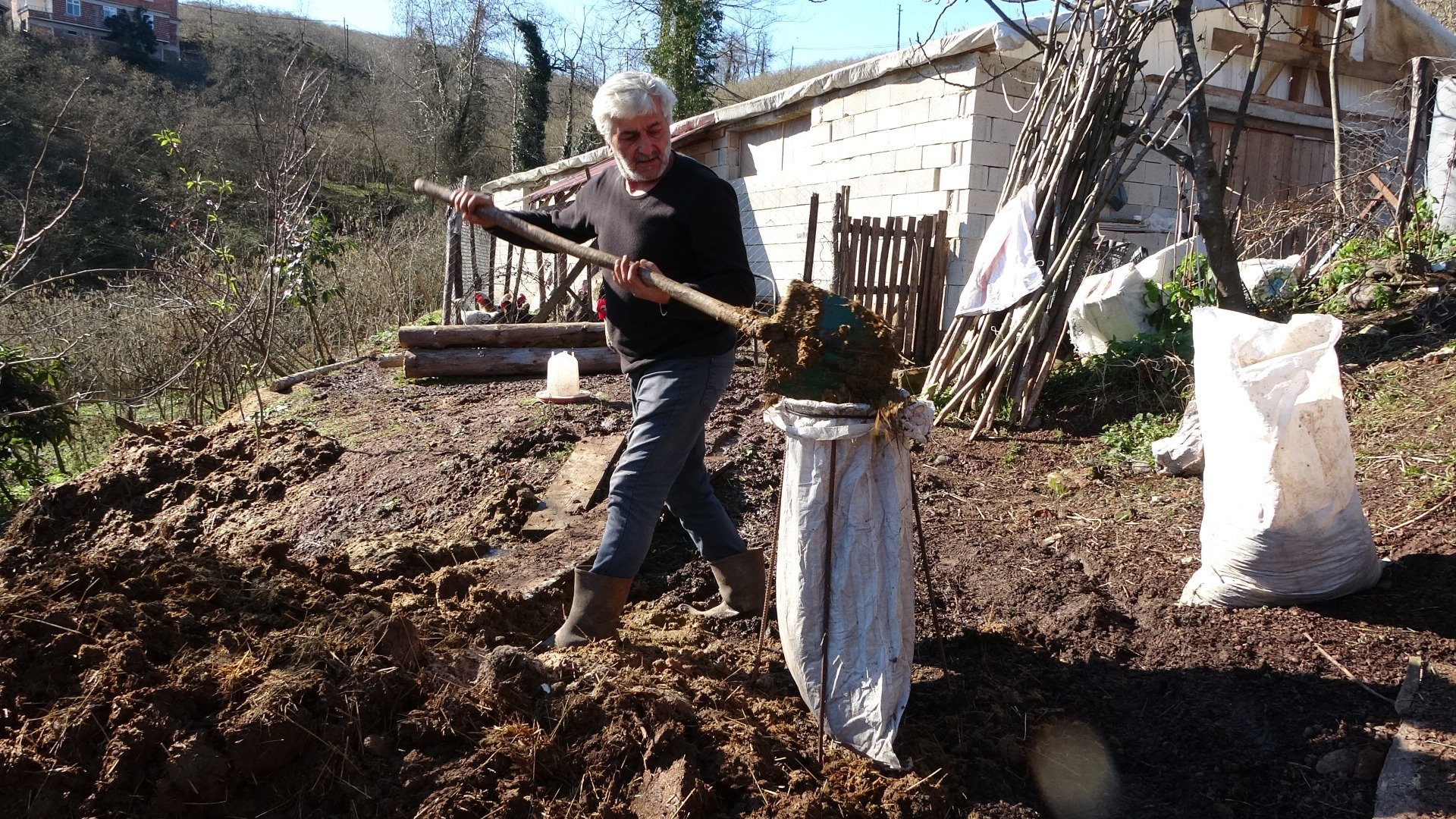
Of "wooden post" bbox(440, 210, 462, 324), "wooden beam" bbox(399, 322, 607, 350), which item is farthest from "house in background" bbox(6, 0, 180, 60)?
"wooden beam" bbox(399, 322, 607, 350)

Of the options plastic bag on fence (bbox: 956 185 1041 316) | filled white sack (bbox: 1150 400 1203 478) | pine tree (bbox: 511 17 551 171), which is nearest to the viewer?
filled white sack (bbox: 1150 400 1203 478)

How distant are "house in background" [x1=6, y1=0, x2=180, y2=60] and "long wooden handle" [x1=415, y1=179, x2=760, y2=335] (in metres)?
39.6

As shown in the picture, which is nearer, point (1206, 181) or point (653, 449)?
point (653, 449)

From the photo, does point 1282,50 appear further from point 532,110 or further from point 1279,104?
point 532,110

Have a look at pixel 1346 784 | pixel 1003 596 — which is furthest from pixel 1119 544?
pixel 1346 784

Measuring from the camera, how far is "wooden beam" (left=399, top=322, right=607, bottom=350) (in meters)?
7.40

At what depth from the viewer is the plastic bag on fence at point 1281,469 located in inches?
111

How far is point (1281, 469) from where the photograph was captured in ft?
9.32

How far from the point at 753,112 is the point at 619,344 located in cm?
844

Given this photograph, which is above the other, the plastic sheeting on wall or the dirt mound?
the plastic sheeting on wall

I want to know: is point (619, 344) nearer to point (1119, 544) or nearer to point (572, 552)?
point (572, 552)

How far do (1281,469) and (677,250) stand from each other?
197 centimetres

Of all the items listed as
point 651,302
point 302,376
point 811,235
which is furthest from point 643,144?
point 302,376

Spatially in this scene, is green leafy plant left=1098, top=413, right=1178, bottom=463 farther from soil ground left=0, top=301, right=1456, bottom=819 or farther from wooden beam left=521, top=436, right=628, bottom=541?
wooden beam left=521, top=436, right=628, bottom=541
